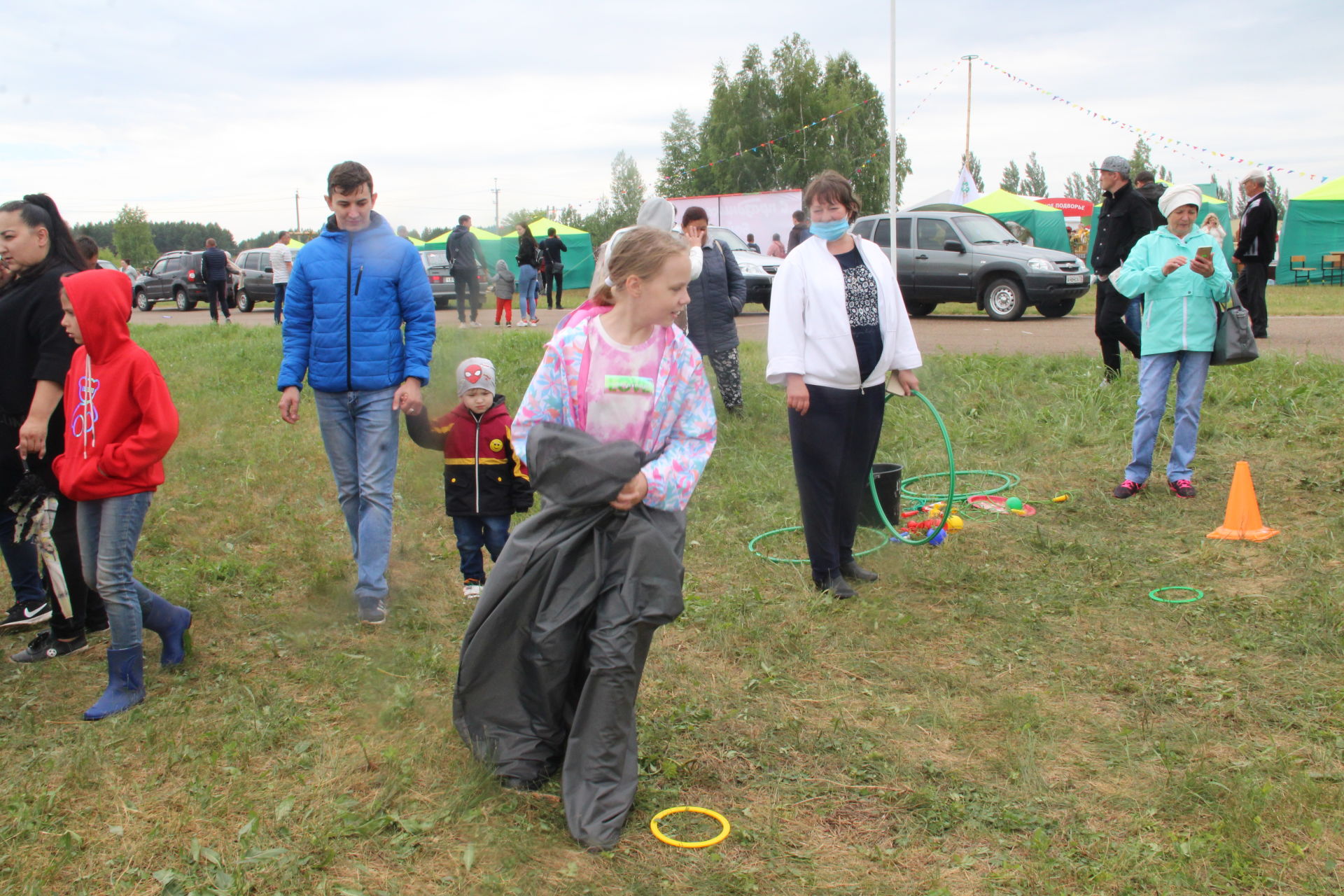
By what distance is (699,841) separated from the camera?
2918 millimetres

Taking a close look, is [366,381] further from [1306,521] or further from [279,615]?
[1306,521]

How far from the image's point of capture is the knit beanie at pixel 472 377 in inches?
185

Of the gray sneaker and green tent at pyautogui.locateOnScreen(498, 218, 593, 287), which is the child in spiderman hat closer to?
the gray sneaker

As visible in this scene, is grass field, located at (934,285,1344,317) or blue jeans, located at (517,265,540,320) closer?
blue jeans, located at (517,265,540,320)

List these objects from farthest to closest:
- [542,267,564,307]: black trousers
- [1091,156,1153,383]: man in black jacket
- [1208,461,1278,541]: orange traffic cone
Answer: [542,267,564,307]: black trousers → [1091,156,1153,383]: man in black jacket → [1208,461,1278,541]: orange traffic cone

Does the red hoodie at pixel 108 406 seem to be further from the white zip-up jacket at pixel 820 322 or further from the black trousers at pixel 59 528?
the white zip-up jacket at pixel 820 322

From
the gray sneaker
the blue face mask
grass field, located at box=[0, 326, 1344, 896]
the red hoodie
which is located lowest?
grass field, located at box=[0, 326, 1344, 896]

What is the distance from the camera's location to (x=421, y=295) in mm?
4574

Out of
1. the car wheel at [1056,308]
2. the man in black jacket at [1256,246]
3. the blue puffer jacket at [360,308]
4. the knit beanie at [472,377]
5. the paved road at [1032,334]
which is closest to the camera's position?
the blue puffer jacket at [360,308]

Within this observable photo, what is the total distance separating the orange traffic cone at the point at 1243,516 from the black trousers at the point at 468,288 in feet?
14.6

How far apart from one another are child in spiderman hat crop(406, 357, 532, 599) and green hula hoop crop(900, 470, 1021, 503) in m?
2.86

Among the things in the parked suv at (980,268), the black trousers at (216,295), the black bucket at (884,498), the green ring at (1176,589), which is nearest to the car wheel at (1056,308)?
the parked suv at (980,268)

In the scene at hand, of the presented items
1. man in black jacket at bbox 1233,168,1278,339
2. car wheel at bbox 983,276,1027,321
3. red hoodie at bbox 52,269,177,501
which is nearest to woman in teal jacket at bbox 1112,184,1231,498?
red hoodie at bbox 52,269,177,501

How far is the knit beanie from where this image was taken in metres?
4.69
